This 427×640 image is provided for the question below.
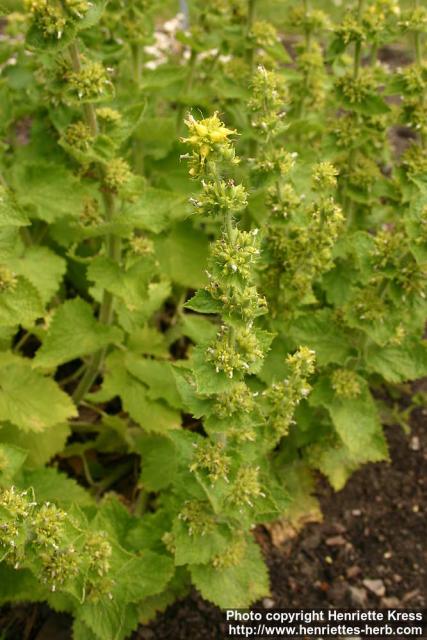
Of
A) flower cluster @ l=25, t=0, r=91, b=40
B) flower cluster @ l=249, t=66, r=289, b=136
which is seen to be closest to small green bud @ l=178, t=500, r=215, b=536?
flower cluster @ l=249, t=66, r=289, b=136

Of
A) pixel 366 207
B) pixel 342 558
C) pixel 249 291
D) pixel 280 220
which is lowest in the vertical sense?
pixel 342 558

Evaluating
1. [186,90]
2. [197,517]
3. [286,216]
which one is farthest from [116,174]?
[186,90]

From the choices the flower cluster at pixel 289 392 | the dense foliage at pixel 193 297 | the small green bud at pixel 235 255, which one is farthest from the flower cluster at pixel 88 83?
the flower cluster at pixel 289 392

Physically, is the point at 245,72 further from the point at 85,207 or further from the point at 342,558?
the point at 342,558

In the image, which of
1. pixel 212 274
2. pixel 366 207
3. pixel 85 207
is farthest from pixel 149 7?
pixel 212 274

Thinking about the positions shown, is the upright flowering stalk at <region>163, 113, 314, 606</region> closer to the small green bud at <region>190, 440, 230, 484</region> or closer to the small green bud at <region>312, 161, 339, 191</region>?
the small green bud at <region>190, 440, 230, 484</region>
